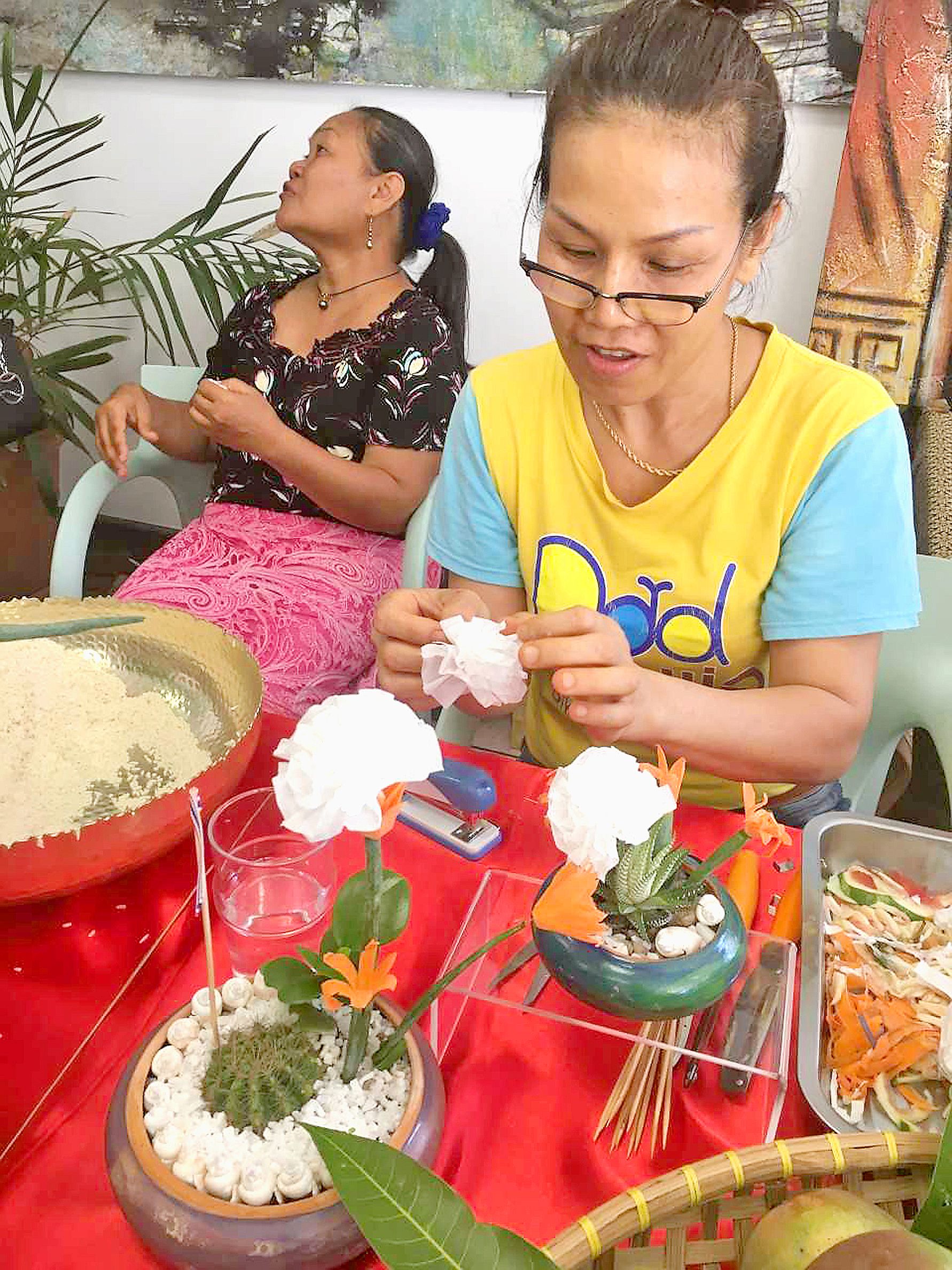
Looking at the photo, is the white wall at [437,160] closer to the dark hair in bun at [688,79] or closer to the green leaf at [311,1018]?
the dark hair in bun at [688,79]

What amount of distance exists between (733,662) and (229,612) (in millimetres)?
926

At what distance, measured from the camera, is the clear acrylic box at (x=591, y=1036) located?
2.27ft

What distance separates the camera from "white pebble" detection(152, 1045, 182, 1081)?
2.04 ft

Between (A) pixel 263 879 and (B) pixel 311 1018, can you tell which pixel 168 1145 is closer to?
(B) pixel 311 1018

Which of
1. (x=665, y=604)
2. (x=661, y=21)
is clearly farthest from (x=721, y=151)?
(x=665, y=604)

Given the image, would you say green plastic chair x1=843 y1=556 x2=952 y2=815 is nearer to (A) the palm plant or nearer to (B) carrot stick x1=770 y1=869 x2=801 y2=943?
(B) carrot stick x1=770 y1=869 x2=801 y2=943

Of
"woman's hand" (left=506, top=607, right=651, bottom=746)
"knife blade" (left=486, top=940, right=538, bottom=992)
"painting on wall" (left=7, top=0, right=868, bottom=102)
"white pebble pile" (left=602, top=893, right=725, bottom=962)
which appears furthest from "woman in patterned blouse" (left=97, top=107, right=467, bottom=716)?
"white pebble pile" (left=602, top=893, right=725, bottom=962)

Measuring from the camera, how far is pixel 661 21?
999mm

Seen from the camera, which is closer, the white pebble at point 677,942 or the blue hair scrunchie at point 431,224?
the white pebble at point 677,942

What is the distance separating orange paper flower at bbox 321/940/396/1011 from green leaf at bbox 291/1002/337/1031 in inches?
1.9

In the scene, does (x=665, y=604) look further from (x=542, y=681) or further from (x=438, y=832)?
(x=438, y=832)

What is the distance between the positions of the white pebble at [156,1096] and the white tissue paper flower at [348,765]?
196 millimetres

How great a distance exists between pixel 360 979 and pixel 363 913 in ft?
0.18

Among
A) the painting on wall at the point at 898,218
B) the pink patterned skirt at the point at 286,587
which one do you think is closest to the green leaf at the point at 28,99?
the pink patterned skirt at the point at 286,587
